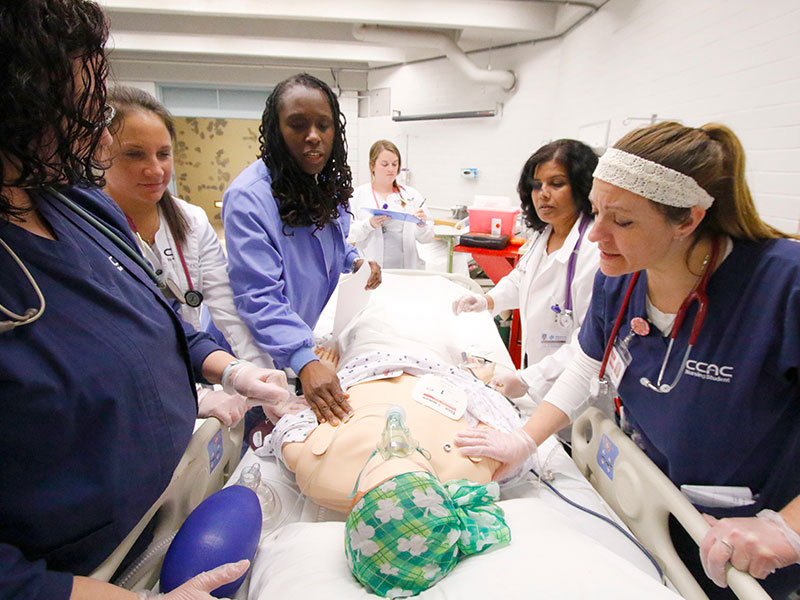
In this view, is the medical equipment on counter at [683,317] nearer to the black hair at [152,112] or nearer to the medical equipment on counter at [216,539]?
the medical equipment on counter at [216,539]

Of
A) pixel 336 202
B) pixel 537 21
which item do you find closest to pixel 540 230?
pixel 336 202

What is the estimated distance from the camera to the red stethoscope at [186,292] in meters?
1.32

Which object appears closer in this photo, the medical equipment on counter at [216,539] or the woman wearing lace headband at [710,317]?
the medical equipment on counter at [216,539]

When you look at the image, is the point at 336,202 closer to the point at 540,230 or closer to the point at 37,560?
the point at 540,230

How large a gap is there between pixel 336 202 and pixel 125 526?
4.32 feet

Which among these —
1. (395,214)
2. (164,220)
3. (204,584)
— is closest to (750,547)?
(204,584)

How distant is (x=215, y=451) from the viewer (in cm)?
120

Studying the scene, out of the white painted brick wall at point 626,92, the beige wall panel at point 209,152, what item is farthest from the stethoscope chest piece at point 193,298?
the beige wall panel at point 209,152

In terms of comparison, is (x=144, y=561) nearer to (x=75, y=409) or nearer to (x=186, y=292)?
(x=75, y=409)

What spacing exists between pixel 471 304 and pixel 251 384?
150 centimetres

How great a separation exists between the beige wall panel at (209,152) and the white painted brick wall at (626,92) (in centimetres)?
277

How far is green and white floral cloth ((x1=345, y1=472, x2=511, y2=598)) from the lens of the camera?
83 centimetres

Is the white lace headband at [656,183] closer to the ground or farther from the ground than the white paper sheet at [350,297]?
farther from the ground

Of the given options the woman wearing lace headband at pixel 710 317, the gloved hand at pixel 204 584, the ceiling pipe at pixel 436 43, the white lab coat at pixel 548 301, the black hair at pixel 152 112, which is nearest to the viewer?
the gloved hand at pixel 204 584
